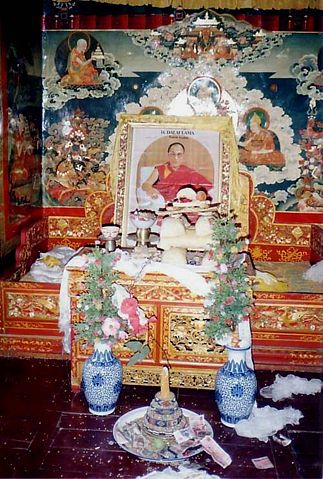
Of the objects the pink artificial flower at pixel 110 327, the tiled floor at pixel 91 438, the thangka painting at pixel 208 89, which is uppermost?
the thangka painting at pixel 208 89

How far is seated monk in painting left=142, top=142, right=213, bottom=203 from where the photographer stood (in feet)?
21.4

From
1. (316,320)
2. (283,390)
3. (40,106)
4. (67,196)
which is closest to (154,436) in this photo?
(283,390)

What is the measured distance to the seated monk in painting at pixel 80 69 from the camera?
661 centimetres

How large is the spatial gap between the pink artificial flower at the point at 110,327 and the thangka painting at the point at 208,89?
319 cm

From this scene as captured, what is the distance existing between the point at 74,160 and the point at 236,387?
3.80 metres

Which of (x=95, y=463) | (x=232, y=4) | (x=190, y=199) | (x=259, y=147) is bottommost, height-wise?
(x=95, y=463)

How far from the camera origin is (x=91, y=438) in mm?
3916

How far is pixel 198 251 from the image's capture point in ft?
16.0

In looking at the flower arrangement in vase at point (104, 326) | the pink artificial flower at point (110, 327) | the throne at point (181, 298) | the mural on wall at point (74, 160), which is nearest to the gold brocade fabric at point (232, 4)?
the throne at point (181, 298)

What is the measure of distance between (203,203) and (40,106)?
280cm

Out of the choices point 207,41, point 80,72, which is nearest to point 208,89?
point 207,41

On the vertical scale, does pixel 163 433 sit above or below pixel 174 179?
below

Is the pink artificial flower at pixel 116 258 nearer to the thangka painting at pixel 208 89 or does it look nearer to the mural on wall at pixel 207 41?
the thangka painting at pixel 208 89

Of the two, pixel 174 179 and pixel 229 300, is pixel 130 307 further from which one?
pixel 174 179
